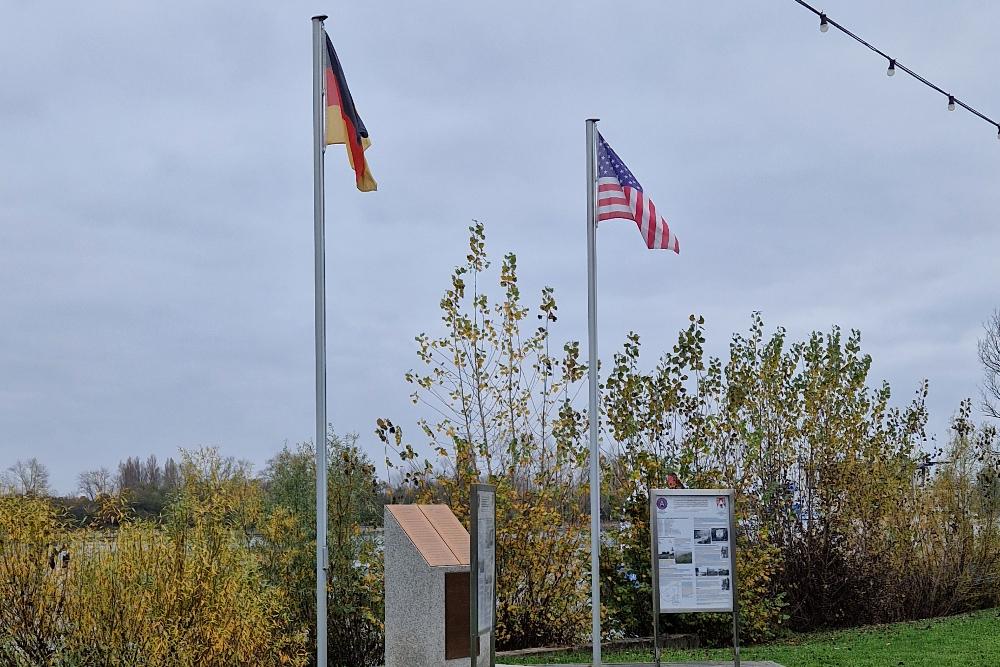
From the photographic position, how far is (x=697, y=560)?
11.9 m

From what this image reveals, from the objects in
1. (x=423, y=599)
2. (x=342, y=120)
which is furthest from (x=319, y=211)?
(x=423, y=599)

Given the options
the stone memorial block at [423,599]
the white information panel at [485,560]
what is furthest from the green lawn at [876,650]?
the white information panel at [485,560]

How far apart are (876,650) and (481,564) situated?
7404 mm

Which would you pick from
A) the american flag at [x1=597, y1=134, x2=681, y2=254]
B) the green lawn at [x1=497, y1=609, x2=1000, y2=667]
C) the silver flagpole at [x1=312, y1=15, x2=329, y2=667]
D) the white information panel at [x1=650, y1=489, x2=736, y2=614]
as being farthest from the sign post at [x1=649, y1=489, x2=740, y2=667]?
the silver flagpole at [x1=312, y1=15, x2=329, y2=667]

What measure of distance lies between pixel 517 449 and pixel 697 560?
393 cm

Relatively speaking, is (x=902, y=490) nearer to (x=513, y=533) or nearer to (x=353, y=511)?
(x=513, y=533)

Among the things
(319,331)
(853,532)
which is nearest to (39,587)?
(319,331)

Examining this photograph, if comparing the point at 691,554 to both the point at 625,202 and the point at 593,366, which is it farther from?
the point at 625,202

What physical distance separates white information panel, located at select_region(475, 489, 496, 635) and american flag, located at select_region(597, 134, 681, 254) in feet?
13.7

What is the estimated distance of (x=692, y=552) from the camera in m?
11.9

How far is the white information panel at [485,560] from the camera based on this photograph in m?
8.76

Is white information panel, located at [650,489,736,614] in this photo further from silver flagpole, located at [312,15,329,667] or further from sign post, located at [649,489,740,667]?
silver flagpole, located at [312,15,329,667]

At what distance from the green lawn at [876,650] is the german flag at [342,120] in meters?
6.46

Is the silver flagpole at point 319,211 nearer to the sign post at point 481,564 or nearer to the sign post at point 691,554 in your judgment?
the sign post at point 481,564
